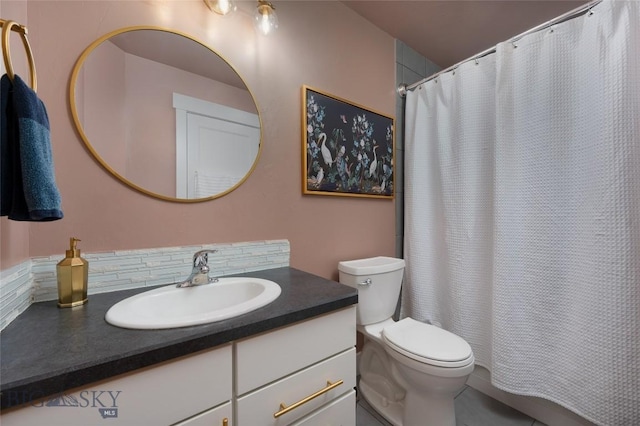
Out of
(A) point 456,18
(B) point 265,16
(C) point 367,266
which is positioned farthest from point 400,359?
(A) point 456,18

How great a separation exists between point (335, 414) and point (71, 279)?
935 millimetres

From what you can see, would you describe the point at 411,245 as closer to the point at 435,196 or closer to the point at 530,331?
the point at 435,196

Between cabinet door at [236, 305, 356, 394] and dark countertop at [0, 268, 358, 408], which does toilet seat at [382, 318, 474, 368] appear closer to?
cabinet door at [236, 305, 356, 394]

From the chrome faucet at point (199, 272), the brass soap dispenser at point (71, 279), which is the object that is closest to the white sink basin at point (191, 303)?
the chrome faucet at point (199, 272)

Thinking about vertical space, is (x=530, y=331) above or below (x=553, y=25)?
below

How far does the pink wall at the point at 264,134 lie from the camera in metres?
0.84

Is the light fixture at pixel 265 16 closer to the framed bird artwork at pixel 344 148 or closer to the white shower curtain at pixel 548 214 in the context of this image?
the framed bird artwork at pixel 344 148

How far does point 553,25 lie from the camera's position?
120 cm

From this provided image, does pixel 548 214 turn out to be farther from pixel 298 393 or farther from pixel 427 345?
pixel 298 393

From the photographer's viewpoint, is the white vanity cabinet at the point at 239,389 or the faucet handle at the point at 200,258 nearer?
the white vanity cabinet at the point at 239,389

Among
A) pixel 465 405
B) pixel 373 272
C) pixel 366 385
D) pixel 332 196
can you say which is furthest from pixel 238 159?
pixel 465 405

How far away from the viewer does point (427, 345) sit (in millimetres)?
1153

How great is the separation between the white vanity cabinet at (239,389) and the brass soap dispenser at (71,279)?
0.41 m

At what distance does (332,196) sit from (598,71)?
4.25 ft
